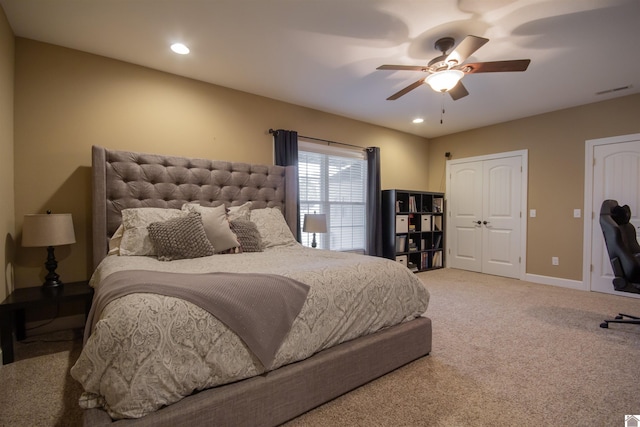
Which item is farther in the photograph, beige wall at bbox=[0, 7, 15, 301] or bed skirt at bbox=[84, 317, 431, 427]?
beige wall at bbox=[0, 7, 15, 301]

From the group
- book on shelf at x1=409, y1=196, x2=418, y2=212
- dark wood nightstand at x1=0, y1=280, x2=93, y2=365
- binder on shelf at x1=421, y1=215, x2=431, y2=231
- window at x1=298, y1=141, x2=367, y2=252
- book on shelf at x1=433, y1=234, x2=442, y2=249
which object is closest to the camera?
dark wood nightstand at x1=0, y1=280, x2=93, y2=365

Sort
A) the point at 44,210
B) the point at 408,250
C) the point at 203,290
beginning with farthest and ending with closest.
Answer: the point at 408,250 < the point at 44,210 < the point at 203,290

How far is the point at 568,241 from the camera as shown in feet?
13.8

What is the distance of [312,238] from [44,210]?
285 centimetres

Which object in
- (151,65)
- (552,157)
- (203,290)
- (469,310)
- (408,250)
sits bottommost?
(469,310)

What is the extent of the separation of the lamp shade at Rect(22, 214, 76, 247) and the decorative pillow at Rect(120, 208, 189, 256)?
43 cm

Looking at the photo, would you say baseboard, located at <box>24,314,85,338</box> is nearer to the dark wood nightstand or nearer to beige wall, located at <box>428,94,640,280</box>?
the dark wood nightstand

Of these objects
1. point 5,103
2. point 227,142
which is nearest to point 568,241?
point 227,142

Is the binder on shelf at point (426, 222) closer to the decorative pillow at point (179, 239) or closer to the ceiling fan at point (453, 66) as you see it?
the ceiling fan at point (453, 66)

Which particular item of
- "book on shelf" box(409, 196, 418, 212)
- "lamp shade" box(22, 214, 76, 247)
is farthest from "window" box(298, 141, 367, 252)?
"lamp shade" box(22, 214, 76, 247)

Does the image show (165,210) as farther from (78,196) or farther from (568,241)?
(568,241)

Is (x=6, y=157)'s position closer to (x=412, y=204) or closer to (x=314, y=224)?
(x=314, y=224)

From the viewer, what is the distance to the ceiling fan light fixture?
2416 mm

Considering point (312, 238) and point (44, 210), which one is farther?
point (312, 238)
